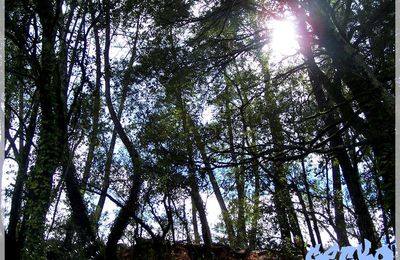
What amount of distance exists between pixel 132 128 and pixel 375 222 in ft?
24.0

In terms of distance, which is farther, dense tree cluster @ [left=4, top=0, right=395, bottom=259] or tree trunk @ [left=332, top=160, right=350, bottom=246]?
tree trunk @ [left=332, top=160, right=350, bottom=246]

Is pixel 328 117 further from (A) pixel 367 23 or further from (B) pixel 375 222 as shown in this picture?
(A) pixel 367 23

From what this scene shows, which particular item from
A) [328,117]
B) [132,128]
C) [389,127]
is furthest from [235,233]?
[389,127]

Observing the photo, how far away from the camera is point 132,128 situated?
42.4 feet
